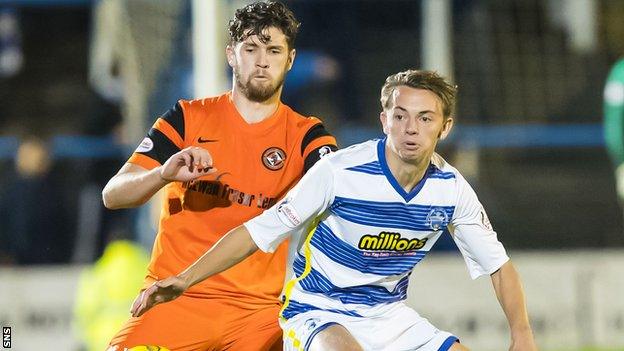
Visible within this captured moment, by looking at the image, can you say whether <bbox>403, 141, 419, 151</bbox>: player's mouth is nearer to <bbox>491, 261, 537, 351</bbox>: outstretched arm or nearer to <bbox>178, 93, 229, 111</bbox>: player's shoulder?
<bbox>491, 261, 537, 351</bbox>: outstretched arm

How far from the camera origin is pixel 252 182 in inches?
196

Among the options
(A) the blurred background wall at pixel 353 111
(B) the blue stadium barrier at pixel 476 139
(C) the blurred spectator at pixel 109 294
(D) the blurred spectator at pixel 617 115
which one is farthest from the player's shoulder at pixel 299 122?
(B) the blue stadium barrier at pixel 476 139

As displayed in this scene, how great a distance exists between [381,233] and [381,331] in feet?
1.24

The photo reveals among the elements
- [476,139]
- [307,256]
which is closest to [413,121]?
[307,256]

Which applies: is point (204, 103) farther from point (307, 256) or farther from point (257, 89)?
point (307, 256)

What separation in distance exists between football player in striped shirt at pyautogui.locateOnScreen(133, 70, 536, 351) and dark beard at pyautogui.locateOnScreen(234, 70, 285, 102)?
0.48 metres

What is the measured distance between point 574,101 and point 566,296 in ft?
16.0

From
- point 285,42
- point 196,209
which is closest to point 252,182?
point 196,209

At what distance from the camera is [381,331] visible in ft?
15.5

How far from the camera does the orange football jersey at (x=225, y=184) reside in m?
4.95

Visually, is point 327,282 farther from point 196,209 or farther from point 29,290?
point 29,290

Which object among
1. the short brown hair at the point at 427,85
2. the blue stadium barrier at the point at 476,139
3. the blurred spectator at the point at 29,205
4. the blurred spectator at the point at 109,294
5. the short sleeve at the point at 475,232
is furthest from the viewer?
the blue stadium barrier at the point at 476,139

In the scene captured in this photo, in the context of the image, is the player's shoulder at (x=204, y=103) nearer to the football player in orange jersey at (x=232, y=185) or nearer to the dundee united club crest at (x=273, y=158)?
the football player in orange jersey at (x=232, y=185)

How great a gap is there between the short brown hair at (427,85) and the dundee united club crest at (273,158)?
0.56 m
